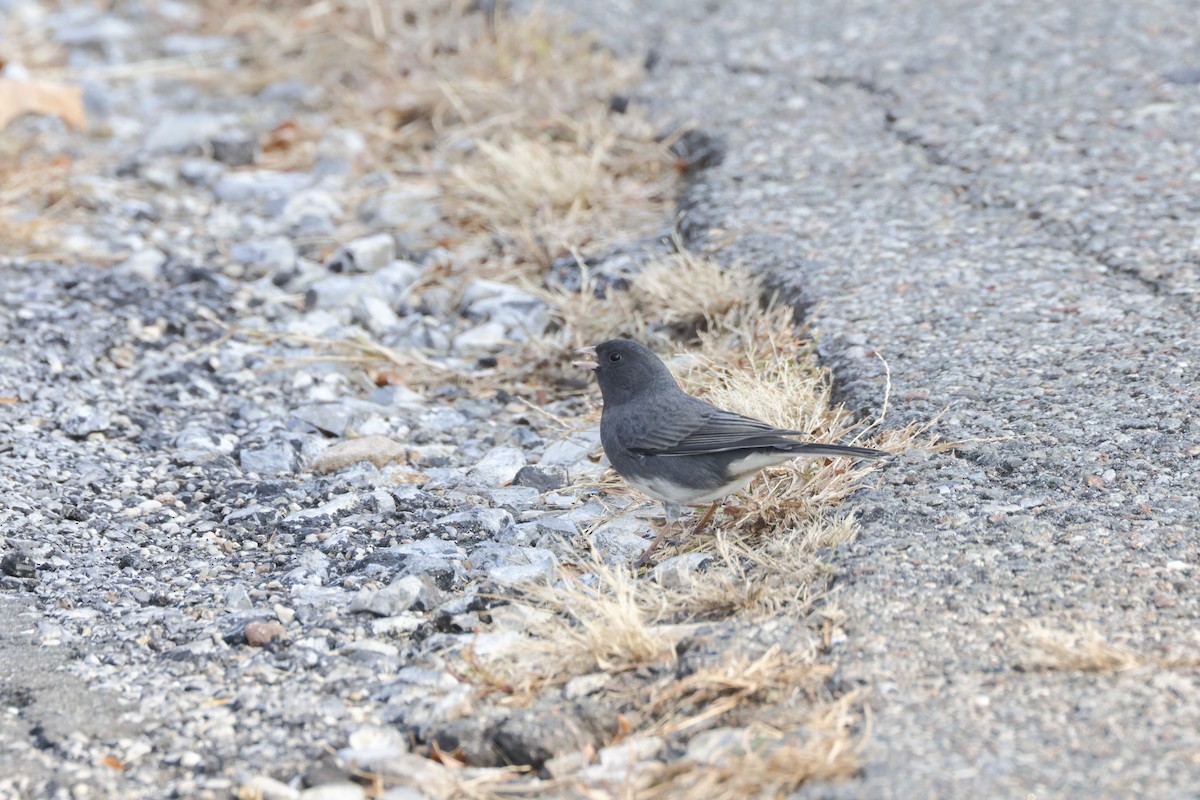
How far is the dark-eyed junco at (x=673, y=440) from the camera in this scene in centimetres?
284

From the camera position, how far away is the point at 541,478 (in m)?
3.46

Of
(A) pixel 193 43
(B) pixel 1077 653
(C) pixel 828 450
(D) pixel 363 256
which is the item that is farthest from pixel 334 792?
(A) pixel 193 43

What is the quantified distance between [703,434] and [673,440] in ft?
0.25

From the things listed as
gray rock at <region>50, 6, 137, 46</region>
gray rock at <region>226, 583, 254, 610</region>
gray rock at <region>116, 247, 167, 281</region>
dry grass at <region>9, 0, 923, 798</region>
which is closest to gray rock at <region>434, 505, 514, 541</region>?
dry grass at <region>9, 0, 923, 798</region>

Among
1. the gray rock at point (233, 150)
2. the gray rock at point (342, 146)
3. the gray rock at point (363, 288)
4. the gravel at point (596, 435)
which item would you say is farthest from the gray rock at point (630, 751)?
the gray rock at point (233, 150)

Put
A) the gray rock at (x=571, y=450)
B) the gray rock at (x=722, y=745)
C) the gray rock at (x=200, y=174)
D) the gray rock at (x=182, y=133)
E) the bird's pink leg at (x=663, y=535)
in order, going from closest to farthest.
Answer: the gray rock at (x=722, y=745) < the bird's pink leg at (x=663, y=535) < the gray rock at (x=571, y=450) < the gray rock at (x=200, y=174) < the gray rock at (x=182, y=133)

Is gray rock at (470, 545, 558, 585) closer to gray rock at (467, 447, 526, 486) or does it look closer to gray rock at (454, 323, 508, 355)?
gray rock at (467, 447, 526, 486)

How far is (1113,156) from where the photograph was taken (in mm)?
4578

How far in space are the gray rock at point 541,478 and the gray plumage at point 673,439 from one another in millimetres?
300

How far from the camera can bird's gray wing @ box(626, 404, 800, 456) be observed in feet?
9.34

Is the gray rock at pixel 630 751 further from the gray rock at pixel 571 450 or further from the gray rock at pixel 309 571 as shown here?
the gray rock at pixel 571 450

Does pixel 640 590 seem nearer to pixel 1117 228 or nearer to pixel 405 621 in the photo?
pixel 405 621

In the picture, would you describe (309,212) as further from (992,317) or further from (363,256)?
(992,317)

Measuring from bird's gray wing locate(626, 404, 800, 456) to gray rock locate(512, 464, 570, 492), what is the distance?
1.42ft
